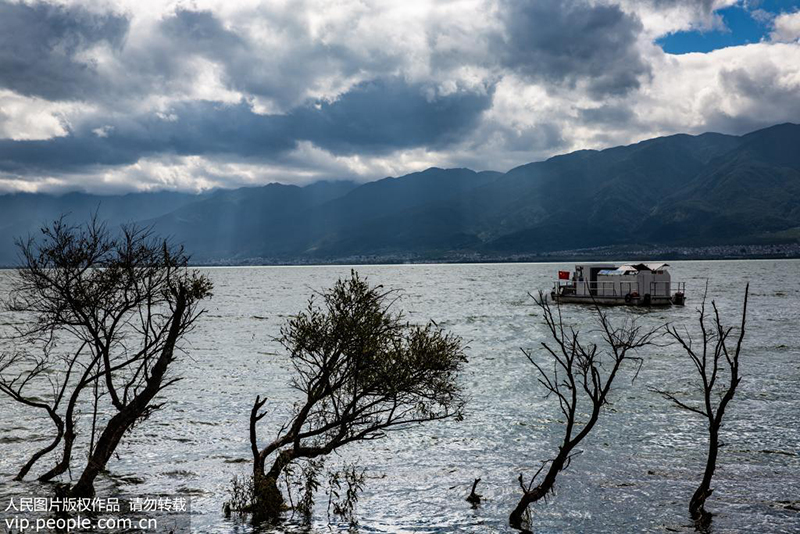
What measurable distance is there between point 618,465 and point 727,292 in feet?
533

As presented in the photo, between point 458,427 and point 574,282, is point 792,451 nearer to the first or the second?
point 458,427

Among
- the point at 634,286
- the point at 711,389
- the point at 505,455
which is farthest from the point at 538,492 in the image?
the point at 634,286

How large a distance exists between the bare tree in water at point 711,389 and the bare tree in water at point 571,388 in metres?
2.06

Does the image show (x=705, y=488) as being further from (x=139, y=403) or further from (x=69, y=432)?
(x=69, y=432)

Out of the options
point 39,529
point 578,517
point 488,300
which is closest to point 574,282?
point 488,300

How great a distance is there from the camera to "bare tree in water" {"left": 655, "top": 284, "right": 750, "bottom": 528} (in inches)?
734

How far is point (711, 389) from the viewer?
1594 inches

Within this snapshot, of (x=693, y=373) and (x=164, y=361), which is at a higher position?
(x=164, y=361)

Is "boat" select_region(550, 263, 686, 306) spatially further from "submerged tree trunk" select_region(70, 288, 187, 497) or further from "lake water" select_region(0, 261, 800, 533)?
"submerged tree trunk" select_region(70, 288, 187, 497)

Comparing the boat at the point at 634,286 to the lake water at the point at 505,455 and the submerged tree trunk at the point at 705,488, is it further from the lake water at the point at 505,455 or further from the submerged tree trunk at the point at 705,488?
the submerged tree trunk at the point at 705,488

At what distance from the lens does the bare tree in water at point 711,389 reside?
734 inches

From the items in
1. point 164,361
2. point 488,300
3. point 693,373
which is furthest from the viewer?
point 488,300

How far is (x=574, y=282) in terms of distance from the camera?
136 m

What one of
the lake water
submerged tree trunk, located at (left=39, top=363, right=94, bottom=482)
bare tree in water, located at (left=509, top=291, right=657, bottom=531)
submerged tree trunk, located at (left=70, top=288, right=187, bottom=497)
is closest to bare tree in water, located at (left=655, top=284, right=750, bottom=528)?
the lake water
